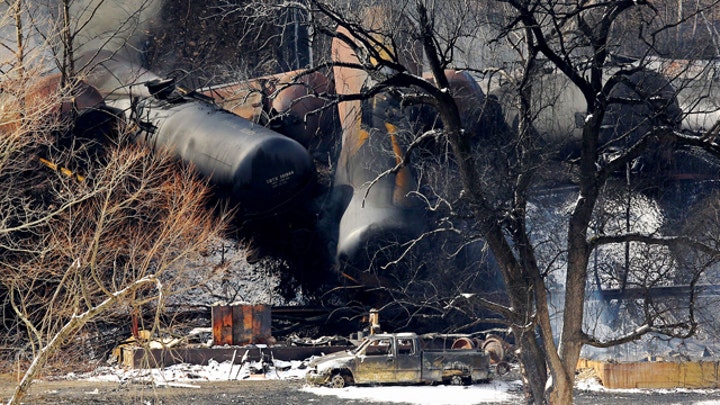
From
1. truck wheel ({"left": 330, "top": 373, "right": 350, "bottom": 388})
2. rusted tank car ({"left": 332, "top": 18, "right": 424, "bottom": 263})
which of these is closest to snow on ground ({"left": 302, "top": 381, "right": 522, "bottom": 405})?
truck wheel ({"left": 330, "top": 373, "right": 350, "bottom": 388})

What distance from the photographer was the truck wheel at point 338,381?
18.4 m

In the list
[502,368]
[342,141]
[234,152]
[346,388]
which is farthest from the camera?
[342,141]

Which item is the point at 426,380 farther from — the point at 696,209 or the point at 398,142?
the point at 696,209

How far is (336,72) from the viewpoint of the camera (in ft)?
78.0

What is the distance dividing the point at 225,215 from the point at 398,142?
4.19 metres

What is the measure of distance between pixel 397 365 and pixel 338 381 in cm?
123

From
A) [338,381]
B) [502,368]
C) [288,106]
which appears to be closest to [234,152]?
[288,106]

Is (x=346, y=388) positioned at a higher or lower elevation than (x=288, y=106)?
lower

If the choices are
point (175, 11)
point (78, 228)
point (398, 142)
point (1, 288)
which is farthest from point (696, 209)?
point (175, 11)

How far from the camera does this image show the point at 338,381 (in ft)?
60.5

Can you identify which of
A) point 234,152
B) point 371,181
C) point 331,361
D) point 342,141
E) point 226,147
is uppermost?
point 342,141

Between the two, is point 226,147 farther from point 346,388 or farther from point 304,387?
point 346,388

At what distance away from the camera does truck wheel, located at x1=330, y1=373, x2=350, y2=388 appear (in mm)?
18391

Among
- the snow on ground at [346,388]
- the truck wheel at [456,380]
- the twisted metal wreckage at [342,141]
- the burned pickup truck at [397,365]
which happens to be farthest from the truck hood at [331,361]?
the twisted metal wreckage at [342,141]
